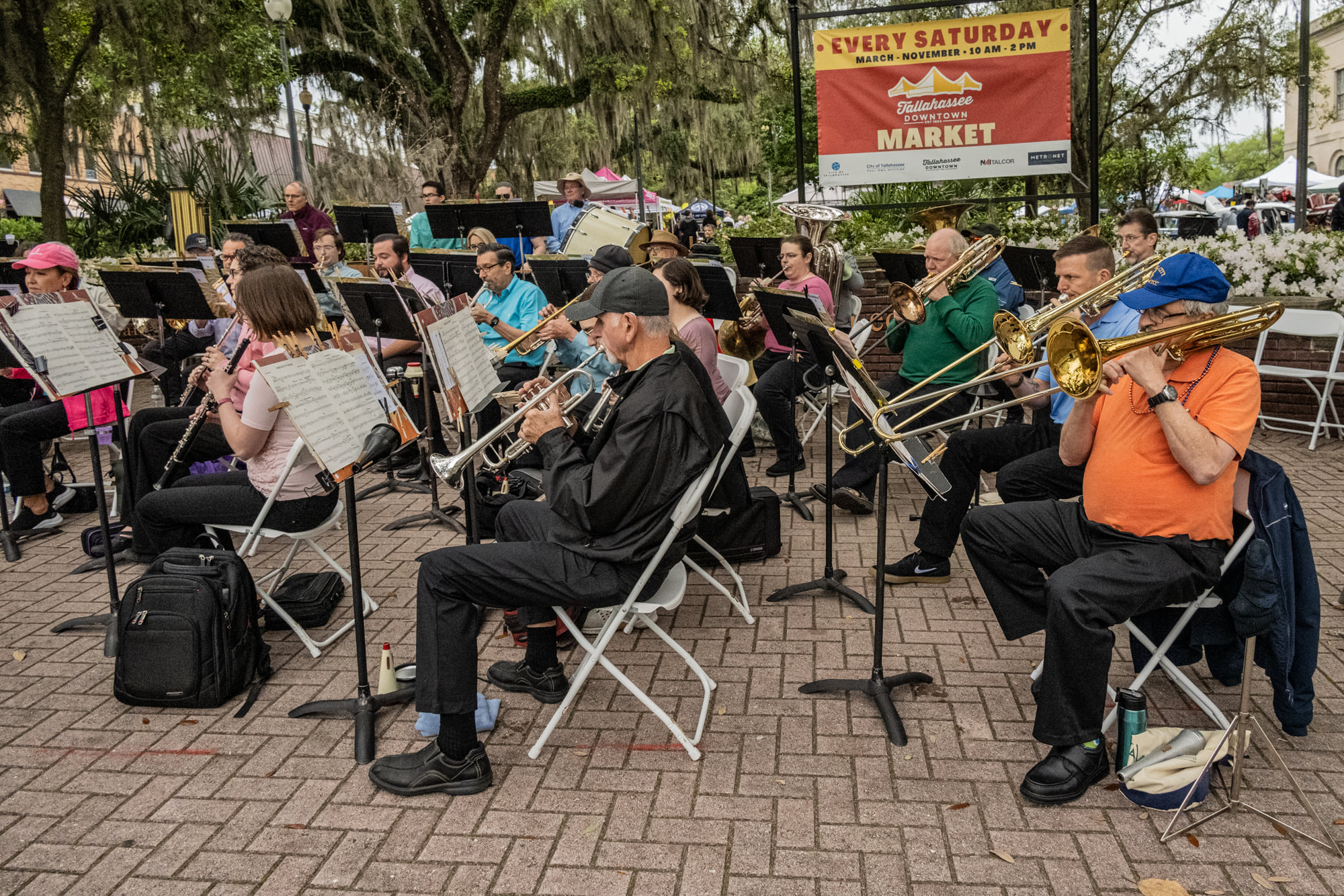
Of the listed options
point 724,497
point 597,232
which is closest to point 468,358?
point 724,497

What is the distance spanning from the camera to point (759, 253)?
24.0 ft

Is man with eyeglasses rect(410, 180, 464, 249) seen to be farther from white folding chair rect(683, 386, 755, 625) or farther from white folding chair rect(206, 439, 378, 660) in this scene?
white folding chair rect(683, 386, 755, 625)

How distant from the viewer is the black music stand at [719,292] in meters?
5.95

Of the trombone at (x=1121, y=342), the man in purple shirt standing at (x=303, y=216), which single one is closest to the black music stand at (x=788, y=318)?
the trombone at (x=1121, y=342)

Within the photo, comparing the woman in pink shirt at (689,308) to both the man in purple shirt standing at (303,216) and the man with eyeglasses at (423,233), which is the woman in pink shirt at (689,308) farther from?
the man in purple shirt standing at (303,216)

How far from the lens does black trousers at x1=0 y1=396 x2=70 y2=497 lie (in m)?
5.70

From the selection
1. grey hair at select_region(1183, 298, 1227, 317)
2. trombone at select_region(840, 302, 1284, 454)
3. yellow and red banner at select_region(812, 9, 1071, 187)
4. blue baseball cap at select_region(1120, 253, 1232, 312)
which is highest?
yellow and red banner at select_region(812, 9, 1071, 187)

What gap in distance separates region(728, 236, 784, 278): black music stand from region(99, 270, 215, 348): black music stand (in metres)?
3.68

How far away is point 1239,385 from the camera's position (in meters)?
2.93

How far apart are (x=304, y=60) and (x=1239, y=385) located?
17.2m

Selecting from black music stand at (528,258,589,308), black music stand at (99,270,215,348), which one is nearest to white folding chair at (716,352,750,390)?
black music stand at (528,258,589,308)

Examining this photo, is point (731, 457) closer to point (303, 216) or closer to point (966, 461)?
point (966, 461)

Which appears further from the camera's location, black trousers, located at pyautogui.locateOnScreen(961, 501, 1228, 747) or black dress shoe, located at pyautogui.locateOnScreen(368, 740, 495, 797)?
black dress shoe, located at pyautogui.locateOnScreen(368, 740, 495, 797)

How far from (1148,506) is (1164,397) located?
44 centimetres
